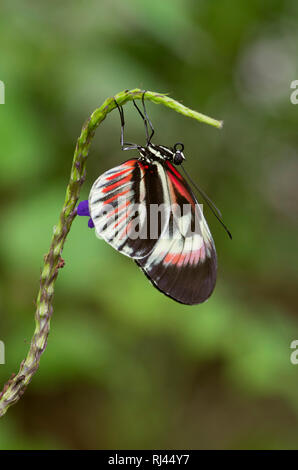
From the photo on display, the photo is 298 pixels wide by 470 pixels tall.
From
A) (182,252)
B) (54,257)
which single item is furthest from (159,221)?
(54,257)

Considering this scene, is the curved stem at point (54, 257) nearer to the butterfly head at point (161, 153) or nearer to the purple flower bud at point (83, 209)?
the purple flower bud at point (83, 209)

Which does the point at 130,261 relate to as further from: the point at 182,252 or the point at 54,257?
the point at 54,257

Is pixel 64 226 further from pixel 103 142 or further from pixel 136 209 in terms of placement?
pixel 103 142

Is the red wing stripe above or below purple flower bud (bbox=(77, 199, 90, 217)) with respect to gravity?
above

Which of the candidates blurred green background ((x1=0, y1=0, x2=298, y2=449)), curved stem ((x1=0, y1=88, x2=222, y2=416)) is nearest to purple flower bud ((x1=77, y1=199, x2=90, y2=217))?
curved stem ((x1=0, y1=88, x2=222, y2=416))

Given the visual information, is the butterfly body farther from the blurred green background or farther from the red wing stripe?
the blurred green background

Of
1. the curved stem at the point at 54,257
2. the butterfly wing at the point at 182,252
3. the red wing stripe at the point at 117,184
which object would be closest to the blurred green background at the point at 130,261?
the butterfly wing at the point at 182,252

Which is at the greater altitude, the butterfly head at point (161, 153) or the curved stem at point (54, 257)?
the butterfly head at point (161, 153)

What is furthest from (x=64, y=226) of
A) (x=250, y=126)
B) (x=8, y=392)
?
(x=250, y=126)
